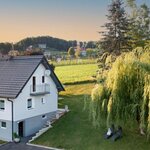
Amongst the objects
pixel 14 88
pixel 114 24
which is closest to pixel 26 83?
pixel 14 88

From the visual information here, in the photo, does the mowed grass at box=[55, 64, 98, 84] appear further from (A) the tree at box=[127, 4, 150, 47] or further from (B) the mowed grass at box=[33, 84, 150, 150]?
(B) the mowed grass at box=[33, 84, 150, 150]

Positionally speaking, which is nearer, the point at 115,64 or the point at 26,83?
the point at 115,64

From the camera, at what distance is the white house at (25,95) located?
28562 mm

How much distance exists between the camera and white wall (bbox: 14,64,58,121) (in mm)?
28875

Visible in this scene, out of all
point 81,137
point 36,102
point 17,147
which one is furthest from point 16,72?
point 81,137

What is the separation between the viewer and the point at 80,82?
1955 inches

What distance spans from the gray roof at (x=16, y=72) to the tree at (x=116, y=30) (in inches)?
427

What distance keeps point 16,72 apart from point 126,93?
40.7ft

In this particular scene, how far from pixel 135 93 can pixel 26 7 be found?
14398 mm

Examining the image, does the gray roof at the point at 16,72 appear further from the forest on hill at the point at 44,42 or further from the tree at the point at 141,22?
the forest on hill at the point at 44,42

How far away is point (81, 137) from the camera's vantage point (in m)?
27.0

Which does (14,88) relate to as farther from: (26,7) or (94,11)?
(94,11)

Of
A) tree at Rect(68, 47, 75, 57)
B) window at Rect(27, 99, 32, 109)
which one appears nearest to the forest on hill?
tree at Rect(68, 47, 75, 57)

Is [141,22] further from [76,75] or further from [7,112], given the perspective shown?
[7,112]
